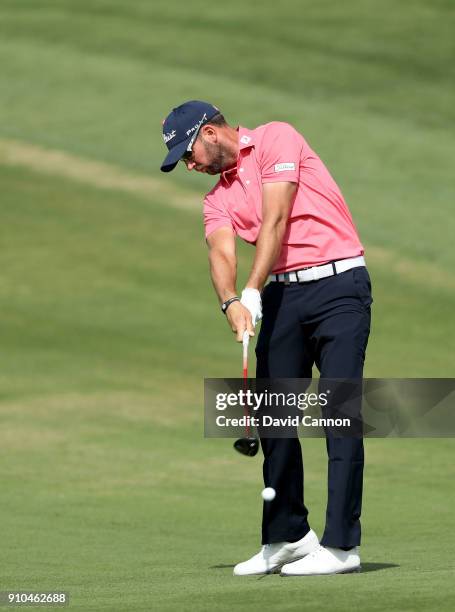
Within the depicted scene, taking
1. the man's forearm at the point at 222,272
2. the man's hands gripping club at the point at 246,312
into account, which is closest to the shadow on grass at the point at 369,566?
the man's hands gripping club at the point at 246,312

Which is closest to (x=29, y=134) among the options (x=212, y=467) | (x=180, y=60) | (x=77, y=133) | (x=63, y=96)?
(x=77, y=133)

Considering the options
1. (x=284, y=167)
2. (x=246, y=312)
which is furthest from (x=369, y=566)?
(x=284, y=167)

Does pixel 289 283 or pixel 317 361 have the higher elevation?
pixel 289 283

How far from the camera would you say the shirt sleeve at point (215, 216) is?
7289 millimetres

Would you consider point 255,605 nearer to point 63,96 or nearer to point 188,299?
point 188,299

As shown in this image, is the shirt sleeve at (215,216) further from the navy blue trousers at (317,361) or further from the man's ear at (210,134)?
the navy blue trousers at (317,361)

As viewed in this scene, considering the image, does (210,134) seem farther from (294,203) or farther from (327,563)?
(327,563)

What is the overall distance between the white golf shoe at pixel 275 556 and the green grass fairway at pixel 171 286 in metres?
0.24

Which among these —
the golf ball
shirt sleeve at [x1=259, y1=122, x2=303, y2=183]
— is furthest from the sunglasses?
the golf ball

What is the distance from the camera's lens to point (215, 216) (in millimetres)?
7332

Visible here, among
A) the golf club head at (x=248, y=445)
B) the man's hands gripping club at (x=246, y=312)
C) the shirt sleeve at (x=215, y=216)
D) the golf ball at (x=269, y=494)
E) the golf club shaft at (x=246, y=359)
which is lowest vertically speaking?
the golf ball at (x=269, y=494)

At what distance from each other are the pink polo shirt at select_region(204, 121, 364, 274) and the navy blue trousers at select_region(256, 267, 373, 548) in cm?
14

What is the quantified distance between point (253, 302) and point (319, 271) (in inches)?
15.9

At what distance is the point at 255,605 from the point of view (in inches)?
228
